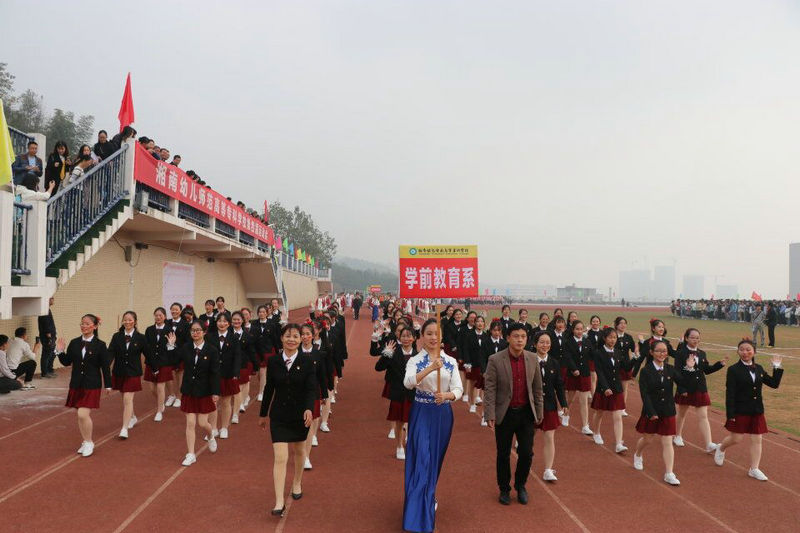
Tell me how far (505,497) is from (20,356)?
9504 mm

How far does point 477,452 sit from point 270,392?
10.8ft

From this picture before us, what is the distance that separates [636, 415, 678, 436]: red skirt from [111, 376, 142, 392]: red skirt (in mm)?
6460

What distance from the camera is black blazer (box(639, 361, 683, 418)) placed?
5660 millimetres

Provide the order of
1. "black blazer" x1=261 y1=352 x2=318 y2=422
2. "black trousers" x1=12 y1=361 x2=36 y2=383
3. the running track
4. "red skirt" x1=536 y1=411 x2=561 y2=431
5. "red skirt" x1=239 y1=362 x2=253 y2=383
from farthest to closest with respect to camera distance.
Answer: "black trousers" x1=12 y1=361 x2=36 y2=383 < "red skirt" x1=239 y1=362 x2=253 y2=383 < "red skirt" x1=536 y1=411 x2=561 y2=431 < "black blazer" x1=261 y1=352 x2=318 y2=422 < the running track

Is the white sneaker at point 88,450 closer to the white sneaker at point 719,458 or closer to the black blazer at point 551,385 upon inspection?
the black blazer at point 551,385

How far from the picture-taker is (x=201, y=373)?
20.1 feet

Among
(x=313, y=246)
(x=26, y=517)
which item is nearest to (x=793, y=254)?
(x=313, y=246)

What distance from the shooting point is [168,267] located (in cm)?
1644

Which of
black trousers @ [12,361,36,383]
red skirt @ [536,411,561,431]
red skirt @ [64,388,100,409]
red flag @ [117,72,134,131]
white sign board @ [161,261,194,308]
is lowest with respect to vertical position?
black trousers @ [12,361,36,383]

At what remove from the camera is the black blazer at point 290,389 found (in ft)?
15.5

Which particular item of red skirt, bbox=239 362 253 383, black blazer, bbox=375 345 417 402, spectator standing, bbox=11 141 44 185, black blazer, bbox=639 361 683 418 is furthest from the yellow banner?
spectator standing, bbox=11 141 44 185

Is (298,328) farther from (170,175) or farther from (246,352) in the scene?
(170,175)

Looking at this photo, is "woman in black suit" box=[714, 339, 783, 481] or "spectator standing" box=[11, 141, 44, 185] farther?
"spectator standing" box=[11, 141, 44, 185]

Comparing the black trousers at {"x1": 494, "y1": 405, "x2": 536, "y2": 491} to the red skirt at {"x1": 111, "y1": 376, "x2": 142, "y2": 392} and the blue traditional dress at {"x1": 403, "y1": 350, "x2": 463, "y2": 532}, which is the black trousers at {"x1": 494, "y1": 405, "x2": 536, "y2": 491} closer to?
the blue traditional dress at {"x1": 403, "y1": 350, "x2": 463, "y2": 532}
